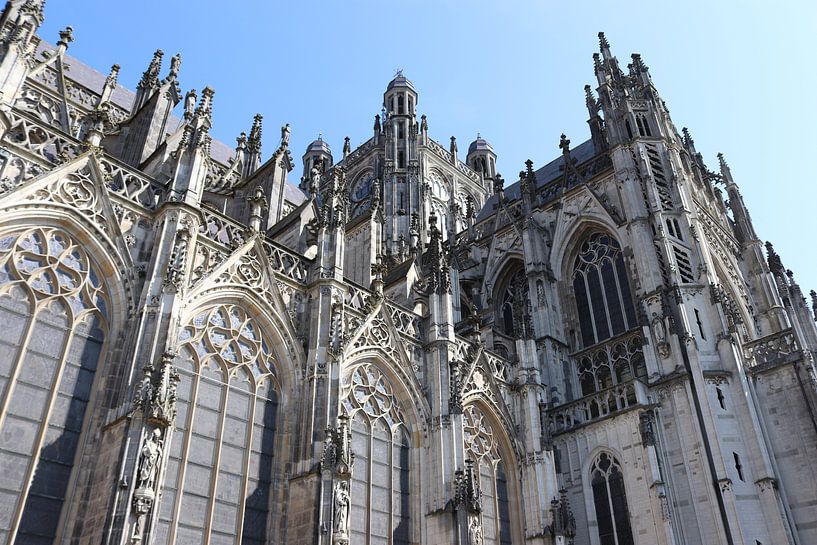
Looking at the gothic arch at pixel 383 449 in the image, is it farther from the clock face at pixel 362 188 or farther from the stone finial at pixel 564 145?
the clock face at pixel 362 188

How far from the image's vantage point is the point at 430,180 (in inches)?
1650

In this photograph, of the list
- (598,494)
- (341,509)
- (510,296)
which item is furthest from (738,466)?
(510,296)

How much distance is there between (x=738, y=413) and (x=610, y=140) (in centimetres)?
1145

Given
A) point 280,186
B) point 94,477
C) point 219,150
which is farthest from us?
point 219,150

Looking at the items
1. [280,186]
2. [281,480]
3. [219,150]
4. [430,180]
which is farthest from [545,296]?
[430,180]

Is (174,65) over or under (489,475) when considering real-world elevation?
over

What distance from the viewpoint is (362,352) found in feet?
53.1

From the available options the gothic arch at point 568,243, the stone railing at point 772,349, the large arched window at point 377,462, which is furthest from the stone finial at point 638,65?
the large arched window at point 377,462

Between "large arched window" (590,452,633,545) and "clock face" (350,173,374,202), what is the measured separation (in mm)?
24726

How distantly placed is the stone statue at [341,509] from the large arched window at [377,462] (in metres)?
1.52

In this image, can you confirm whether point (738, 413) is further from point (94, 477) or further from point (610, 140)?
point (94, 477)

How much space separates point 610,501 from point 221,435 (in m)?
11.0

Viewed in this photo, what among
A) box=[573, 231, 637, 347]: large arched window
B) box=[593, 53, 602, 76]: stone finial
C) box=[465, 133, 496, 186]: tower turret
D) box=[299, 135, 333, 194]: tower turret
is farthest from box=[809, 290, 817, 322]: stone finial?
box=[299, 135, 333, 194]: tower turret

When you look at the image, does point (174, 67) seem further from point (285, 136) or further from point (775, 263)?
point (775, 263)
